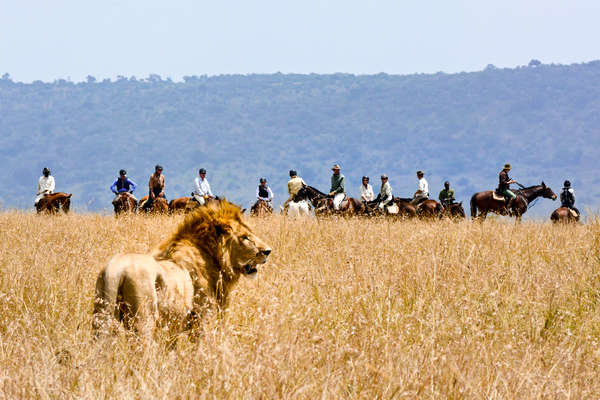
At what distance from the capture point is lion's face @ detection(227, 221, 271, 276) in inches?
207

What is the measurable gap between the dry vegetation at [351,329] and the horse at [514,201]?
16.0 m

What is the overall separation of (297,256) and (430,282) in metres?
2.72

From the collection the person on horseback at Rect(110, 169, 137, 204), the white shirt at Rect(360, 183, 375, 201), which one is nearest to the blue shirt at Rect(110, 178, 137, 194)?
the person on horseback at Rect(110, 169, 137, 204)

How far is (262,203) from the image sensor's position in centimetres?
2152

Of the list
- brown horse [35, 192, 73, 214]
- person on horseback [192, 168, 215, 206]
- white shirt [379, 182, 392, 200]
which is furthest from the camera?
white shirt [379, 182, 392, 200]

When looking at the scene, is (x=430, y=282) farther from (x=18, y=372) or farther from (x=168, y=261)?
(x=18, y=372)

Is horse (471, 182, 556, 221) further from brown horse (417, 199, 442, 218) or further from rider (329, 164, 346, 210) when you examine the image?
rider (329, 164, 346, 210)

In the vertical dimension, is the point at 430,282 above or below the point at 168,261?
below

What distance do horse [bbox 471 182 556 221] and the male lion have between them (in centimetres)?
2115

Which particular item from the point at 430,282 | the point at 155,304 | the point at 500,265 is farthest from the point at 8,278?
the point at 500,265

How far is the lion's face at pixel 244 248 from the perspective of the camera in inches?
207

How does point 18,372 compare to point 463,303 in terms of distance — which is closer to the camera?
point 18,372

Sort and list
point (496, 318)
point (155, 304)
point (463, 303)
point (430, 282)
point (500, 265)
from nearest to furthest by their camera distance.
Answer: point (155, 304), point (496, 318), point (463, 303), point (430, 282), point (500, 265)

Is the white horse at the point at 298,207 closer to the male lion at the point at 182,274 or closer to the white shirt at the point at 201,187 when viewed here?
the white shirt at the point at 201,187
